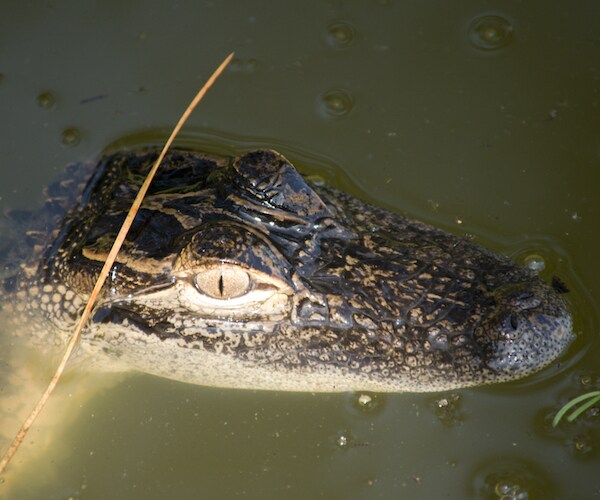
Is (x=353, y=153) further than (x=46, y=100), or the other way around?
(x=46, y=100)

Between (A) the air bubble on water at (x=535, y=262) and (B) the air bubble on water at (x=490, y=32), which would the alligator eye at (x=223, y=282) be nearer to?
(A) the air bubble on water at (x=535, y=262)

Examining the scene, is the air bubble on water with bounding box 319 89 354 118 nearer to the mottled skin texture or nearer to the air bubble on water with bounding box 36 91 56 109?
the mottled skin texture

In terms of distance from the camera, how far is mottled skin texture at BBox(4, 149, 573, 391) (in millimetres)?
3457

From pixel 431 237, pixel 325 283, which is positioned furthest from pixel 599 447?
pixel 325 283

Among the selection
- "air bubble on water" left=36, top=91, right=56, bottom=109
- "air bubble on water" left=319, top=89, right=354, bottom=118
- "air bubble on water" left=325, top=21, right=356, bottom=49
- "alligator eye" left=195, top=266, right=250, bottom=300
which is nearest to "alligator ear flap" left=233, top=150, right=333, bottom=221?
"alligator eye" left=195, top=266, right=250, bottom=300

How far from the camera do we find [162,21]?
5266mm

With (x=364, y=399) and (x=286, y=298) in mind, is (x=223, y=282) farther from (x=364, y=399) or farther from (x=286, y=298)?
(x=364, y=399)

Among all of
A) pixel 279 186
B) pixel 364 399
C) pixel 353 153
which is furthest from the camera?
pixel 353 153

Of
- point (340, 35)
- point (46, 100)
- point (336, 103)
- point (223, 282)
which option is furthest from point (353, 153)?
point (46, 100)

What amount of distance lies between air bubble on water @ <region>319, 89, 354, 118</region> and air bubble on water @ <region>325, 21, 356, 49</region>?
1.21ft

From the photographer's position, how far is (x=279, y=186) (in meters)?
3.68

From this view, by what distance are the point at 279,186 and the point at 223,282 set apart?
2.07 feet

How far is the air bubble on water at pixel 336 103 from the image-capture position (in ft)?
16.4

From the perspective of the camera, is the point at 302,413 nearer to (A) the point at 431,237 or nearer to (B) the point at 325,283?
(B) the point at 325,283
